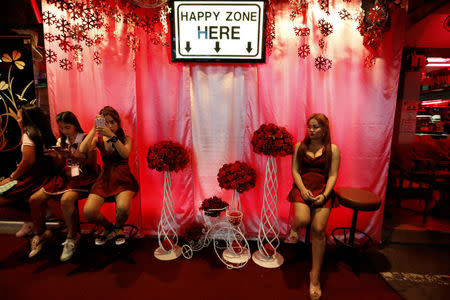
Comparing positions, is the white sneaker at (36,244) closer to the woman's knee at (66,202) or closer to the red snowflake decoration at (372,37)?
the woman's knee at (66,202)

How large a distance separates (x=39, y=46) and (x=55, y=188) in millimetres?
2151

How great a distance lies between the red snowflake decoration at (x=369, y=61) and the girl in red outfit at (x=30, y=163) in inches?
162

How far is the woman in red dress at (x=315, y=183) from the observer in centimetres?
228

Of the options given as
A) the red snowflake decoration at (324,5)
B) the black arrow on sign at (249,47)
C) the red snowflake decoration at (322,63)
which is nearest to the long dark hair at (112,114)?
the black arrow on sign at (249,47)

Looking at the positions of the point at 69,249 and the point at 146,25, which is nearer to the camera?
the point at 69,249

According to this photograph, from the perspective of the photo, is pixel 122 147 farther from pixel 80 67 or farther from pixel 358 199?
pixel 358 199

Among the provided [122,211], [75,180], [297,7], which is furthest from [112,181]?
[297,7]

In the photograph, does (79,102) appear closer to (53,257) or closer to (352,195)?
(53,257)

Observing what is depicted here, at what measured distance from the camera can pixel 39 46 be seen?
3.27 m

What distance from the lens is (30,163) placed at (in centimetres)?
272

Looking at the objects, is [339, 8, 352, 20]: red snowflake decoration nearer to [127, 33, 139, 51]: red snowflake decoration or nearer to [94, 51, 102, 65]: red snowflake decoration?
[127, 33, 139, 51]: red snowflake decoration

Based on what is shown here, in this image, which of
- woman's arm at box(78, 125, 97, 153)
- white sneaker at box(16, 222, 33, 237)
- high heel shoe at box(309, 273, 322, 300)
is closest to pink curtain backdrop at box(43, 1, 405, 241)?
woman's arm at box(78, 125, 97, 153)

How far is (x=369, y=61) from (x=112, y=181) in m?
3.41

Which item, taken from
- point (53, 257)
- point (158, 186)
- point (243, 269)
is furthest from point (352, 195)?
point (53, 257)
